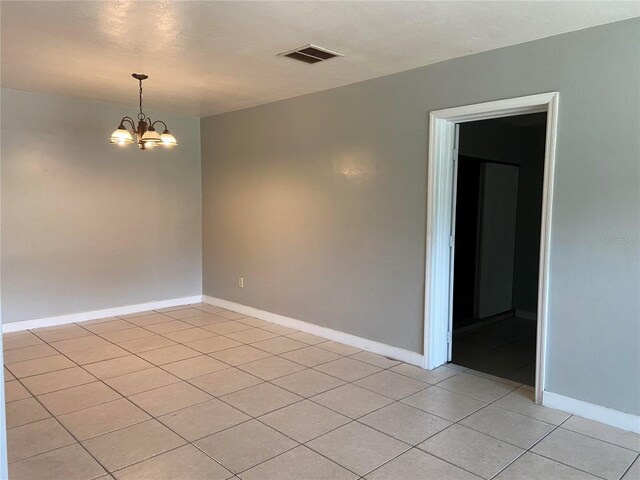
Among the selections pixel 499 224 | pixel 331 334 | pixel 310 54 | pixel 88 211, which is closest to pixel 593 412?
pixel 331 334

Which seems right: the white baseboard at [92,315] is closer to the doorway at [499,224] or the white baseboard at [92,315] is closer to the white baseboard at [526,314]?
the doorway at [499,224]

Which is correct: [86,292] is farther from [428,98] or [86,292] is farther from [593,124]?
[593,124]

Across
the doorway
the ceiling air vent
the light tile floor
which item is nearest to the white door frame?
the light tile floor

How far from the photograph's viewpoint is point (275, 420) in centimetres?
301

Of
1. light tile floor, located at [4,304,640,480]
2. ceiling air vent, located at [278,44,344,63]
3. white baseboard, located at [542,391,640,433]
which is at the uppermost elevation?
ceiling air vent, located at [278,44,344,63]

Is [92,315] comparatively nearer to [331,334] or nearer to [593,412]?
[331,334]

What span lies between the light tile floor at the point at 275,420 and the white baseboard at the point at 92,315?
560mm

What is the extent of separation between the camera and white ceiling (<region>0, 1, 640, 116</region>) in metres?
2.70

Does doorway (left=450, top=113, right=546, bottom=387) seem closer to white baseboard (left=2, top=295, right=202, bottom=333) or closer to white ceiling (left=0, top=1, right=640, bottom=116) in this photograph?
white ceiling (left=0, top=1, right=640, bottom=116)

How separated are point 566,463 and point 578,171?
1779mm

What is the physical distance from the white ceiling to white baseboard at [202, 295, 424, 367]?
244 centimetres

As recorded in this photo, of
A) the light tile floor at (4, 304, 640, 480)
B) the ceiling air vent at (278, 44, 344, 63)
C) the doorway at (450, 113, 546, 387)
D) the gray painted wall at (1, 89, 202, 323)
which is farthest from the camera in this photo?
the doorway at (450, 113, 546, 387)

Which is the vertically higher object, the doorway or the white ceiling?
the white ceiling

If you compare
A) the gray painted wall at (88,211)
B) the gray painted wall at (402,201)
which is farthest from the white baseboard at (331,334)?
the gray painted wall at (88,211)
